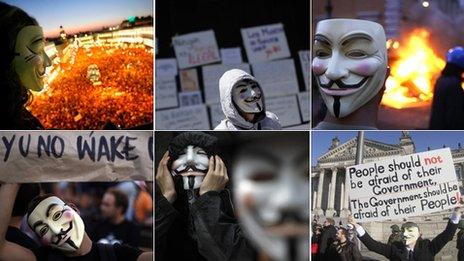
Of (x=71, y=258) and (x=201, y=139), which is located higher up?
(x=201, y=139)

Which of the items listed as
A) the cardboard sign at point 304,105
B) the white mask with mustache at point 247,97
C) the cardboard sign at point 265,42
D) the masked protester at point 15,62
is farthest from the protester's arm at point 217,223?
Result: the masked protester at point 15,62

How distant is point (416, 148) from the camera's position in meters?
6.78

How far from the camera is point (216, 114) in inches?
271

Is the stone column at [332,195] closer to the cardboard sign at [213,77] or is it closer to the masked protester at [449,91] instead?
the masked protester at [449,91]

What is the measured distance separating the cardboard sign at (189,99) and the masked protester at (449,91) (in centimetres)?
149

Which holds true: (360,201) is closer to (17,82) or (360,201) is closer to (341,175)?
(341,175)

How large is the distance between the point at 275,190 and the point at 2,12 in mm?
2067

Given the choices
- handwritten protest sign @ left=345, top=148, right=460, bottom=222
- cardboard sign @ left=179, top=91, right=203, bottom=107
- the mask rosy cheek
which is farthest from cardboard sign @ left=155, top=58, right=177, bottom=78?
handwritten protest sign @ left=345, top=148, right=460, bottom=222

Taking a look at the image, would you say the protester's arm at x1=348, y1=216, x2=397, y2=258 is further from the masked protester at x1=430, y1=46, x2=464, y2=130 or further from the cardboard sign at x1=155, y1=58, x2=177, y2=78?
the cardboard sign at x1=155, y1=58, x2=177, y2=78

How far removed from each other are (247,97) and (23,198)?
5.09 feet

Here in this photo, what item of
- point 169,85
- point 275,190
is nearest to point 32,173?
point 169,85

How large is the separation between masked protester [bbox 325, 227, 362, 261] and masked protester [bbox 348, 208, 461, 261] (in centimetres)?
8

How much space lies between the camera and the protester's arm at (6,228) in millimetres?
6703

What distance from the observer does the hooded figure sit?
6.76 metres
